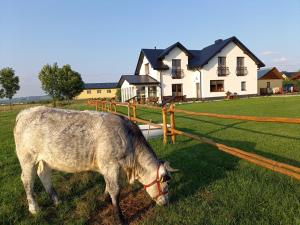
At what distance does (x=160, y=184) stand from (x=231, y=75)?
40.8 metres

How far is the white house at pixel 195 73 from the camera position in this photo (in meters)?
40.0

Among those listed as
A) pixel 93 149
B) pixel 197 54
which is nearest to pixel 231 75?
pixel 197 54

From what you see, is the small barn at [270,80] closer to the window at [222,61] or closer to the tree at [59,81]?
the window at [222,61]

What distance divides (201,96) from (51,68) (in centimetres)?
3386

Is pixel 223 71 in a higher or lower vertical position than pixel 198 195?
higher

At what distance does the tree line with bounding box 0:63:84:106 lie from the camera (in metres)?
52.1

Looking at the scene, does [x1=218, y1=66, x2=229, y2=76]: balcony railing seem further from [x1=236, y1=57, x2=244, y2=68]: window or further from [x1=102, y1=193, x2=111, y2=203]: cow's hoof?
[x1=102, y1=193, x2=111, y2=203]: cow's hoof

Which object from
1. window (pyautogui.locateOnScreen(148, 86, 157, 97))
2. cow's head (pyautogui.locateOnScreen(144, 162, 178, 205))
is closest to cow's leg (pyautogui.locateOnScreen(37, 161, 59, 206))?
cow's head (pyautogui.locateOnScreen(144, 162, 178, 205))

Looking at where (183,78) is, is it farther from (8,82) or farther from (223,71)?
(8,82)

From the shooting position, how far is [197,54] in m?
45.2

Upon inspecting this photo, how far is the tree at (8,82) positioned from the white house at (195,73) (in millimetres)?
22852

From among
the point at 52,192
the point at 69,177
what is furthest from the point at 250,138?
the point at 52,192

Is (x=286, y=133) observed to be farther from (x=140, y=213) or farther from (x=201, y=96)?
(x=201, y=96)

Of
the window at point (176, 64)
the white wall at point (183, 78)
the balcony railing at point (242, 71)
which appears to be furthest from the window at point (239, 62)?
the window at point (176, 64)
